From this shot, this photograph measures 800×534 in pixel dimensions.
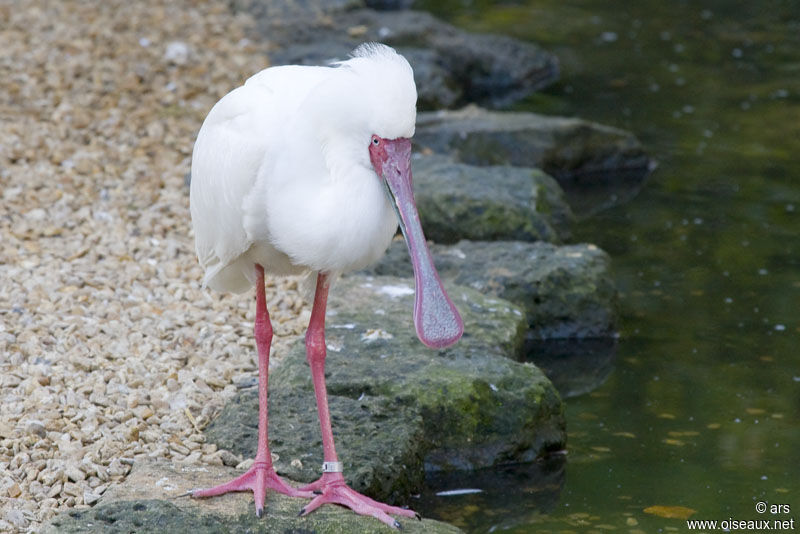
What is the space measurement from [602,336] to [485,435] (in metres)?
1.72

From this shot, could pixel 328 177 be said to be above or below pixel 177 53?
above

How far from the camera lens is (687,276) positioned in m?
7.41

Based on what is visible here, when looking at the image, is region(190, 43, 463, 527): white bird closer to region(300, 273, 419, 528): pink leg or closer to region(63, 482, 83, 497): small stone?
region(300, 273, 419, 528): pink leg

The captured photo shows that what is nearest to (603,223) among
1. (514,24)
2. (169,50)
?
(169,50)

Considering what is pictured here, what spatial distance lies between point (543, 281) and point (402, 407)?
1833 mm

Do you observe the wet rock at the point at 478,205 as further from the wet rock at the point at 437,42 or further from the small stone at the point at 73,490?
the small stone at the point at 73,490

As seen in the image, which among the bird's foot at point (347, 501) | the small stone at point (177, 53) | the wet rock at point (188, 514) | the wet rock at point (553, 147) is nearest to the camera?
the wet rock at point (188, 514)

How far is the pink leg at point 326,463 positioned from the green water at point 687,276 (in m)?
0.70

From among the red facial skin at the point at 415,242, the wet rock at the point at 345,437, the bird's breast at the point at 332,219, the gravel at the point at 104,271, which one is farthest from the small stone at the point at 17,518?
the red facial skin at the point at 415,242

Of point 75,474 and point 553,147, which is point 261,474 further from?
point 553,147

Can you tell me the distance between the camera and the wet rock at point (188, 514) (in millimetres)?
3936

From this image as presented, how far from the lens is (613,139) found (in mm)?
9594

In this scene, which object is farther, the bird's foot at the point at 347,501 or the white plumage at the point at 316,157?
the bird's foot at the point at 347,501

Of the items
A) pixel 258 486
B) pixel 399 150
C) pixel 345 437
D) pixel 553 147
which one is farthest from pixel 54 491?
pixel 553 147
